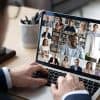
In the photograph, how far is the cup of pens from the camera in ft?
4.80

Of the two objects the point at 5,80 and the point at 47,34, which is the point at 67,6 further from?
the point at 5,80

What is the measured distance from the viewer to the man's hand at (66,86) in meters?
1.01

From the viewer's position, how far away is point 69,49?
1.22m

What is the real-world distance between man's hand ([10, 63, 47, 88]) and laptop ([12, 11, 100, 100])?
0.12ft

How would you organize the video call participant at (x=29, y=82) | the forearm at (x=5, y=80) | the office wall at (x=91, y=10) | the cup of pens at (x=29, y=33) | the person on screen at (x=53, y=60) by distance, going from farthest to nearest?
the office wall at (x=91, y=10) → the cup of pens at (x=29, y=33) → the person on screen at (x=53, y=60) → the forearm at (x=5, y=80) → the video call participant at (x=29, y=82)

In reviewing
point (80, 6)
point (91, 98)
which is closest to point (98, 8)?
point (80, 6)

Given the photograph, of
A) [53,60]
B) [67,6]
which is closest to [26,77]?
[53,60]

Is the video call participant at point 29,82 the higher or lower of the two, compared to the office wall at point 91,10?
lower

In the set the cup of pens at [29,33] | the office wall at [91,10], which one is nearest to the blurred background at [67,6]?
the office wall at [91,10]

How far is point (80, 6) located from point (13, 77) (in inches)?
128

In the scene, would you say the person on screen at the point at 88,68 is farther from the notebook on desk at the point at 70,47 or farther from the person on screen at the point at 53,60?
the person on screen at the point at 53,60

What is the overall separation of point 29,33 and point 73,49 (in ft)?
1.19

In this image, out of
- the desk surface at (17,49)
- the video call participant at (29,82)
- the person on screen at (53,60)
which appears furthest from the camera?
the desk surface at (17,49)

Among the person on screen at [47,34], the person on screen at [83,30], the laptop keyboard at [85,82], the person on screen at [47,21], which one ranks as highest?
the person on screen at [47,21]
